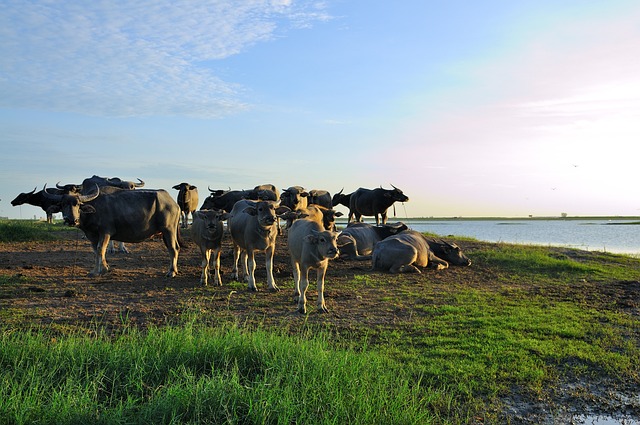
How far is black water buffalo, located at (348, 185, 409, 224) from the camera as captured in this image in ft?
90.0

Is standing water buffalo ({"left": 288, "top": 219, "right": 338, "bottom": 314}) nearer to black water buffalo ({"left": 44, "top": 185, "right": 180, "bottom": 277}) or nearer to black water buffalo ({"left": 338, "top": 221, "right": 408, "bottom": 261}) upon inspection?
black water buffalo ({"left": 44, "top": 185, "right": 180, "bottom": 277})

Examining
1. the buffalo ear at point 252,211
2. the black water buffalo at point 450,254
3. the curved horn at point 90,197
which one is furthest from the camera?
the black water buffalo at point 450,254

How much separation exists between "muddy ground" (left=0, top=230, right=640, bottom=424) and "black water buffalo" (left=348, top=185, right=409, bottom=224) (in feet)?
34.6

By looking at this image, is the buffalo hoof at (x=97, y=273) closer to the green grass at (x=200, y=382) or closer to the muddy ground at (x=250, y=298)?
the muddy ground at (x=250, y=298)

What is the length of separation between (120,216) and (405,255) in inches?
303

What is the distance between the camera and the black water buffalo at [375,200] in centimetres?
2744

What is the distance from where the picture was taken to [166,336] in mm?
6477

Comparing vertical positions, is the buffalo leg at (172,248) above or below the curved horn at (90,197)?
Result: below

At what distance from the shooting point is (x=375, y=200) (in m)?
28.2

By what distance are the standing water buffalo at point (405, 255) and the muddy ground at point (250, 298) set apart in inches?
17.8

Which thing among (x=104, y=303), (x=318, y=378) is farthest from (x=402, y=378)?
(x=104, y=303)

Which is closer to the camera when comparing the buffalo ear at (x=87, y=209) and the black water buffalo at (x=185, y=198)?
the buffalo ear at (x=87, y=209)

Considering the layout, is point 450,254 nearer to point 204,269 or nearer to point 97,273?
point 204,269

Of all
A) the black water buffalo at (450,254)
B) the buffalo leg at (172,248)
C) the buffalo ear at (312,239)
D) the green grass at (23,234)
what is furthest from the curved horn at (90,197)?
the black water buffalo at (450,254)
